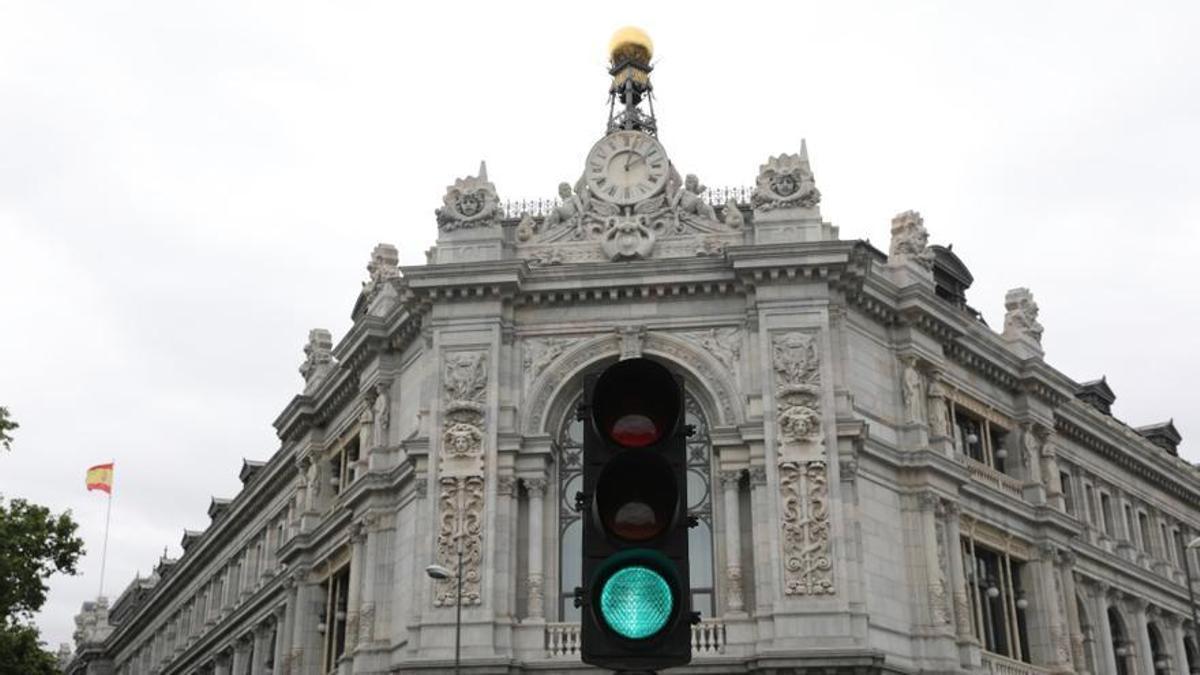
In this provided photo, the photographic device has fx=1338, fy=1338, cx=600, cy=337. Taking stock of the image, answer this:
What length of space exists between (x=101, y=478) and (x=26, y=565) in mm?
41057

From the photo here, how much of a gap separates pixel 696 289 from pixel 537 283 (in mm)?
4320

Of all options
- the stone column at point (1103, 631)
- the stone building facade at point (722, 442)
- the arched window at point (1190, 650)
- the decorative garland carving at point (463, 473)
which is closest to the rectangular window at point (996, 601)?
the stone building facade at point (722, 442)

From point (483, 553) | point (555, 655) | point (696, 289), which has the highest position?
point (696, 289)

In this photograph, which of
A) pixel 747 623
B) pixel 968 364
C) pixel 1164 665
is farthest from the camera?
pixel 1164 665

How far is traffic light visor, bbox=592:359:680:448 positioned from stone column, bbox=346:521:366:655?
110 ft

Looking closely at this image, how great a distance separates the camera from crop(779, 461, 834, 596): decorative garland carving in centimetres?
3278

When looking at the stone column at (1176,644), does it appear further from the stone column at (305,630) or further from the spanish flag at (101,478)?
the spanish flag at (101,478)

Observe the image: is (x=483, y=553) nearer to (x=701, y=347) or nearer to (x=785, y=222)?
(x=701, y=347)

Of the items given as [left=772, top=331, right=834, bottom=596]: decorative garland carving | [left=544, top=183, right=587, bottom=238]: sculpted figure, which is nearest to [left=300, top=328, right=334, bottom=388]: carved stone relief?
[left=544, top=183, right=587, bottom=238]: sculpted figure

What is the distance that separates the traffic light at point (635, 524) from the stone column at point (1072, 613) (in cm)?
3935

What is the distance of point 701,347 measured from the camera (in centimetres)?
3591

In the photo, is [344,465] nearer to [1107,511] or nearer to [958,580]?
[958,580]

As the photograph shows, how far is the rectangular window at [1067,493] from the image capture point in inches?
1879

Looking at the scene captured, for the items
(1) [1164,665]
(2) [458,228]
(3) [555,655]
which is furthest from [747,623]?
(1) [1164,665]
